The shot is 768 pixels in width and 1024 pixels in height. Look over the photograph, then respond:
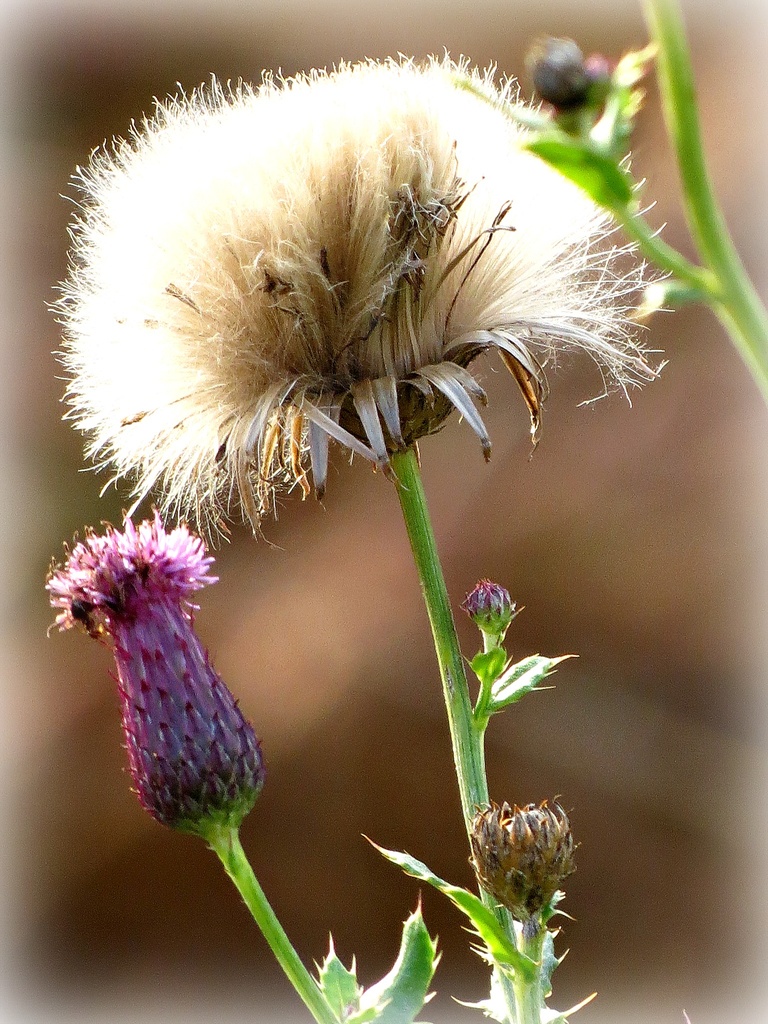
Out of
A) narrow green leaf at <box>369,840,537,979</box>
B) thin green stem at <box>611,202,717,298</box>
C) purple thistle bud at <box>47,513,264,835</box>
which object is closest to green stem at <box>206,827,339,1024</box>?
purple thistle bud at <box>47,513,264,835</box>

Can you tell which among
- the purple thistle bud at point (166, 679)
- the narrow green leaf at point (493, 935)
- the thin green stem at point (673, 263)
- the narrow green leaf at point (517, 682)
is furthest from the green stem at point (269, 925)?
the thin green stem at point (673, 263)

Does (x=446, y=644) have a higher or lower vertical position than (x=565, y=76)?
lower

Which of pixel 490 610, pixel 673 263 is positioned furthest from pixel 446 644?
pixel 673 263

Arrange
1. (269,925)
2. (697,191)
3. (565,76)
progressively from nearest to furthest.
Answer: (697,191) < (565,76) < (269,925)

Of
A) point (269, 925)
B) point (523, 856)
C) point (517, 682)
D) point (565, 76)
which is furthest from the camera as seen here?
point (517, 682)

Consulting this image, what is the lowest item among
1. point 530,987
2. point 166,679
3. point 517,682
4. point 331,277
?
point 530,987

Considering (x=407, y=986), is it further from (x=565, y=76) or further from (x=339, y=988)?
(x=565, y=76)

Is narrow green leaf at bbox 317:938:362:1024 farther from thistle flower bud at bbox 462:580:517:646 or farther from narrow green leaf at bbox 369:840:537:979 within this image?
thistle flower bud at bbox 462:580:517:646
